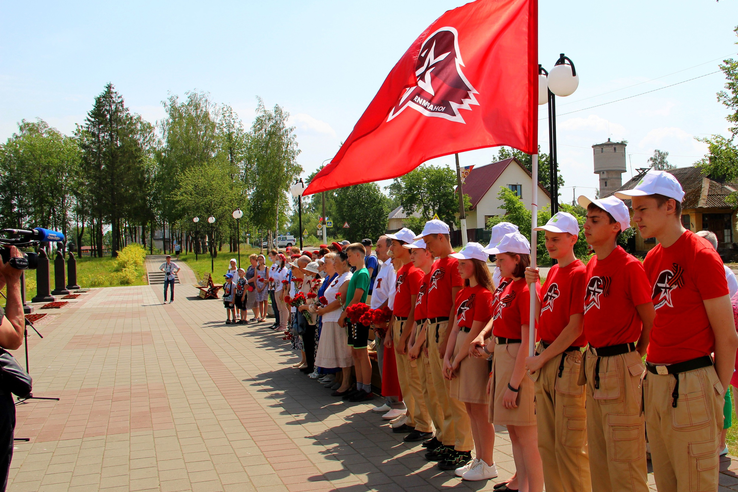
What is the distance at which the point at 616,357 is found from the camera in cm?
327

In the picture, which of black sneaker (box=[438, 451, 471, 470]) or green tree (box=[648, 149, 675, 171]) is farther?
green tree (box=[648, 149, 675, 171])

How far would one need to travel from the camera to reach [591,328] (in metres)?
3.34

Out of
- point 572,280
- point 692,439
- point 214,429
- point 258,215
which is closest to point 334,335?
point 214,429

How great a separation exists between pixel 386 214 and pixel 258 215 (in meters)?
20.8

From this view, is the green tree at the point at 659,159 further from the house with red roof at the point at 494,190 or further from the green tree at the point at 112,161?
the green tree at the point at 112,161

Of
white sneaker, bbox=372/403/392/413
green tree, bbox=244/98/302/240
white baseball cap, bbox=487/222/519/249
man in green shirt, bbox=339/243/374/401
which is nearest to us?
white baseball cap, bbox=487/222/519/249

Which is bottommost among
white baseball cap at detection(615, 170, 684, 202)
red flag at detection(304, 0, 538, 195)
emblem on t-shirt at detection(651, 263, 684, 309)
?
emblem on t-shirt at detection(651, 263, 684, 309)

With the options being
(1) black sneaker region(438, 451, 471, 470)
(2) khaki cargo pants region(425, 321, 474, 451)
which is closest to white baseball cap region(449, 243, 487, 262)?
(2) khaki cargo pants region(425, 321, 474, 451)

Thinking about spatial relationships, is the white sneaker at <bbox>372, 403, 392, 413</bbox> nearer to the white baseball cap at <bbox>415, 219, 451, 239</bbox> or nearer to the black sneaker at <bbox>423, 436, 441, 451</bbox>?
the black sneaker at <bbox>423, 436, 441, 451</bbox>

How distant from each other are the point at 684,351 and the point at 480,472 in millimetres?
2353

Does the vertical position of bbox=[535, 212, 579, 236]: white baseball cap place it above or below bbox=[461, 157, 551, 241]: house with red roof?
below

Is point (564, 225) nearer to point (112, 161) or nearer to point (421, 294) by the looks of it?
point (421, 294)

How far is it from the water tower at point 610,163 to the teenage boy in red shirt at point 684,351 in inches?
2916

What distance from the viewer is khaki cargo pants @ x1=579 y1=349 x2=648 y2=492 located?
127 inches
